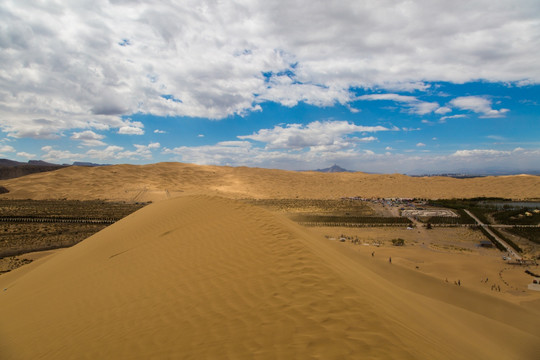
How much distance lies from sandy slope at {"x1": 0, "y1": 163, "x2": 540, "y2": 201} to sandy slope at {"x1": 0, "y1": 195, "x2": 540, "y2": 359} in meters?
44.2

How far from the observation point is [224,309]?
14.8 feet

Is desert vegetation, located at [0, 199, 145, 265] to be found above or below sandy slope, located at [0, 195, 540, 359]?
below

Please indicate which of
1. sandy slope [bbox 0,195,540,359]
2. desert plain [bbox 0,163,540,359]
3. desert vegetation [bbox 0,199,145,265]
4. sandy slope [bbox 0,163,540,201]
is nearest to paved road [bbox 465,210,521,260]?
desert plain [bbox 0,163,540,359]

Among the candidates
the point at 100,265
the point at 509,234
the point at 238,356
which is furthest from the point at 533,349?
the point at 509,234

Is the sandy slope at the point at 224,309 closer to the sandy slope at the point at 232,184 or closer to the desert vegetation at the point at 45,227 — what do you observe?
the desert vegetation at the point at 45,227

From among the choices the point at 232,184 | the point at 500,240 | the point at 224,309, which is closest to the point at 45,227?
the point at 224,309

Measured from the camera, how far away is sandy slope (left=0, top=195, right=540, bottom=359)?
3.65 m

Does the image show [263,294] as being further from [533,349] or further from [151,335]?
[533,349]

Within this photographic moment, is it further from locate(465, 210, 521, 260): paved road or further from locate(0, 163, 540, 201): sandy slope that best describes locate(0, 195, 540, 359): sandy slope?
locate(0, 163, 540, 201): sandy slope

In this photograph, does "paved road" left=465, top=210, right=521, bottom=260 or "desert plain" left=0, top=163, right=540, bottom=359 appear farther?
"paved road" left=465, top=210, right=521, bottom=260

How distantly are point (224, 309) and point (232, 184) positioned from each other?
6620 centimetres

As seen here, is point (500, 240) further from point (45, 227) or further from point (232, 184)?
point (232, 184)

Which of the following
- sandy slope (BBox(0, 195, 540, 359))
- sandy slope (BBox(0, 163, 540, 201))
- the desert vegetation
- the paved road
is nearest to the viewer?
sandy slope (BBox(0, 195, 540, 359))

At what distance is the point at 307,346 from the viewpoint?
341 cm
